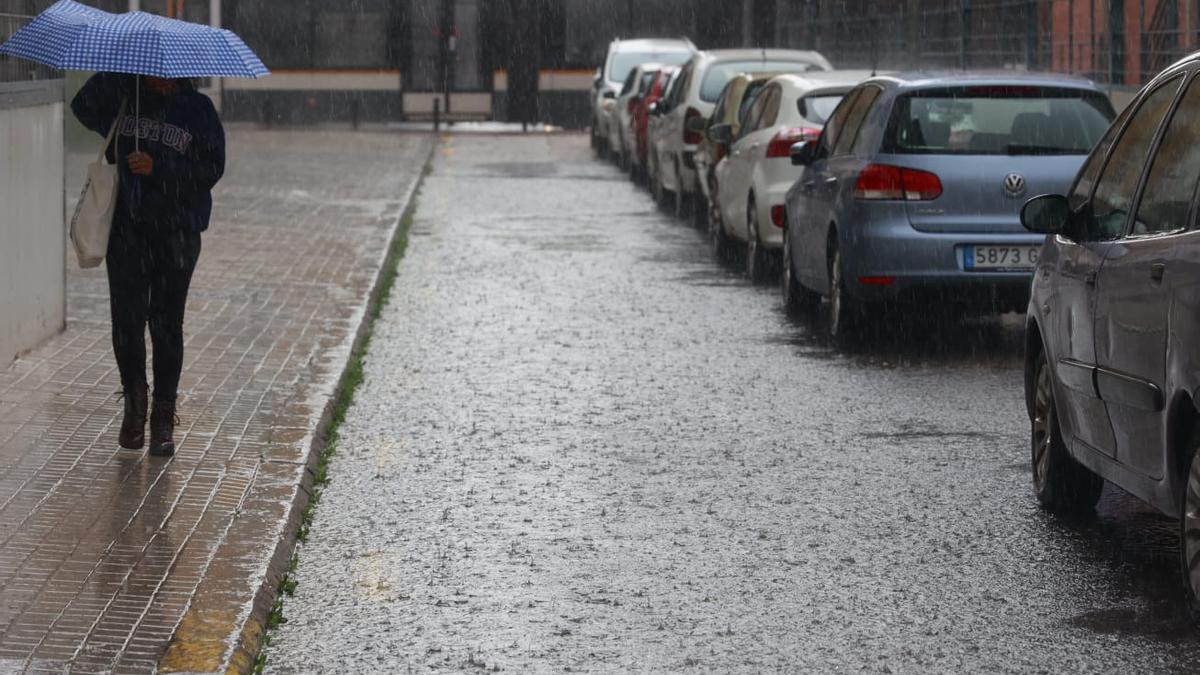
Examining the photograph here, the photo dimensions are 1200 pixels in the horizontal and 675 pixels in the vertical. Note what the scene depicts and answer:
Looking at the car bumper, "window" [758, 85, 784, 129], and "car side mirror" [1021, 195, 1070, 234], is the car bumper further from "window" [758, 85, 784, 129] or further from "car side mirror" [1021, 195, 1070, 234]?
"car side mirror" [1021, 195, 1070, 234]

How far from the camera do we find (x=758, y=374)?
1123 cm

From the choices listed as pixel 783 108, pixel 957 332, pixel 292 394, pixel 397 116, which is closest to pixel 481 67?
pixel 397 116

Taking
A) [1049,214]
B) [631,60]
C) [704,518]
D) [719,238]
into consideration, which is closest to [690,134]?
[719,238]

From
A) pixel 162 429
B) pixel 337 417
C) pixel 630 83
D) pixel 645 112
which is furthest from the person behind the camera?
pixel 630 83

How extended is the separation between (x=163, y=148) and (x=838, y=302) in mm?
5122

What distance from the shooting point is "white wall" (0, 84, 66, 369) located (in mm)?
10648

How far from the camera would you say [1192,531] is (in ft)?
19.6

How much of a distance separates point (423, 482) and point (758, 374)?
3326 millimetres

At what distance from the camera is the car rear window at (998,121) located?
39.5 feet

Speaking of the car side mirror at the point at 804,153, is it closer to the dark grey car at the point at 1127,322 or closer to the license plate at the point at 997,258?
the license plate at the point at 997,258

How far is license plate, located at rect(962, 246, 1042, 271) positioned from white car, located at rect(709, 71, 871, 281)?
9.83ft

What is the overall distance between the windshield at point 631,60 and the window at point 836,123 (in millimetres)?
21716

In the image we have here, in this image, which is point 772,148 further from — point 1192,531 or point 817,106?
point 1192,531

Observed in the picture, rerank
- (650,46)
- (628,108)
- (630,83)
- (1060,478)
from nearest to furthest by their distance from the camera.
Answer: (1060,478) → (628,108) → (630,83) → (650,46)
